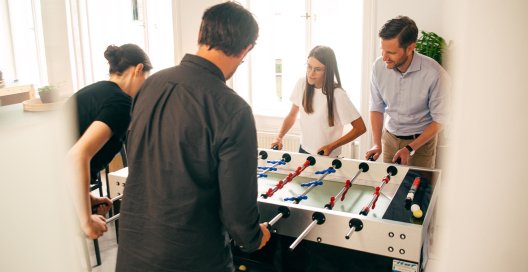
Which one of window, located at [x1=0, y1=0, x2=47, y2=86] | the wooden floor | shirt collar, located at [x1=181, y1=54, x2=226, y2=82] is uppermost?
window, located at [x1=0, y1=0, x2=47, y2=86]

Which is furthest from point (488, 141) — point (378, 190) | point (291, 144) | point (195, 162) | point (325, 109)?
point (291, 144)

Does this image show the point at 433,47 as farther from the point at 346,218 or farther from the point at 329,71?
the point at 346,218

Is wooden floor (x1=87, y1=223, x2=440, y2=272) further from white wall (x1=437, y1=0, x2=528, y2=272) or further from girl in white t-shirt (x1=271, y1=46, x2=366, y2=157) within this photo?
white wall (x1=437, y1=0, x2=528, y2=272)

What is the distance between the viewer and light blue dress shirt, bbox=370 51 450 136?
2791 millimetres

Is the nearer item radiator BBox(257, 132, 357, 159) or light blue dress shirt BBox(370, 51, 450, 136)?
light blue dress shirt BBox(370, 51, 450, 136)

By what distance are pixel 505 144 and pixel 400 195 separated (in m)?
1.54

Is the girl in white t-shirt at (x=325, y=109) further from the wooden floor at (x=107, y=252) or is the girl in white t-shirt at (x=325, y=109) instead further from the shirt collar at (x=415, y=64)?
the wooden floor at (x=107, y=252)

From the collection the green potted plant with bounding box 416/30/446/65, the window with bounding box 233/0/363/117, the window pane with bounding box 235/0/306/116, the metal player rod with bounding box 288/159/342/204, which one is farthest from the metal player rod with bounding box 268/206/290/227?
the window pane with bounding box 235/0/306/116

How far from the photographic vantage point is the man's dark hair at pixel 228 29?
4.63ft

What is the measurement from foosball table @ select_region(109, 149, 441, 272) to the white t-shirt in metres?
0.40

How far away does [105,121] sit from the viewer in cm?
171

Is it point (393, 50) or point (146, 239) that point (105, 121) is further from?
point (393, 50)

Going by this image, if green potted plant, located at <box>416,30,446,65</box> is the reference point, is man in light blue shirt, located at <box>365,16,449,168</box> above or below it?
below

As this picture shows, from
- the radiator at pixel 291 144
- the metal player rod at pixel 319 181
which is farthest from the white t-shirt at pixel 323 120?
the radiator at pixel 291 144
